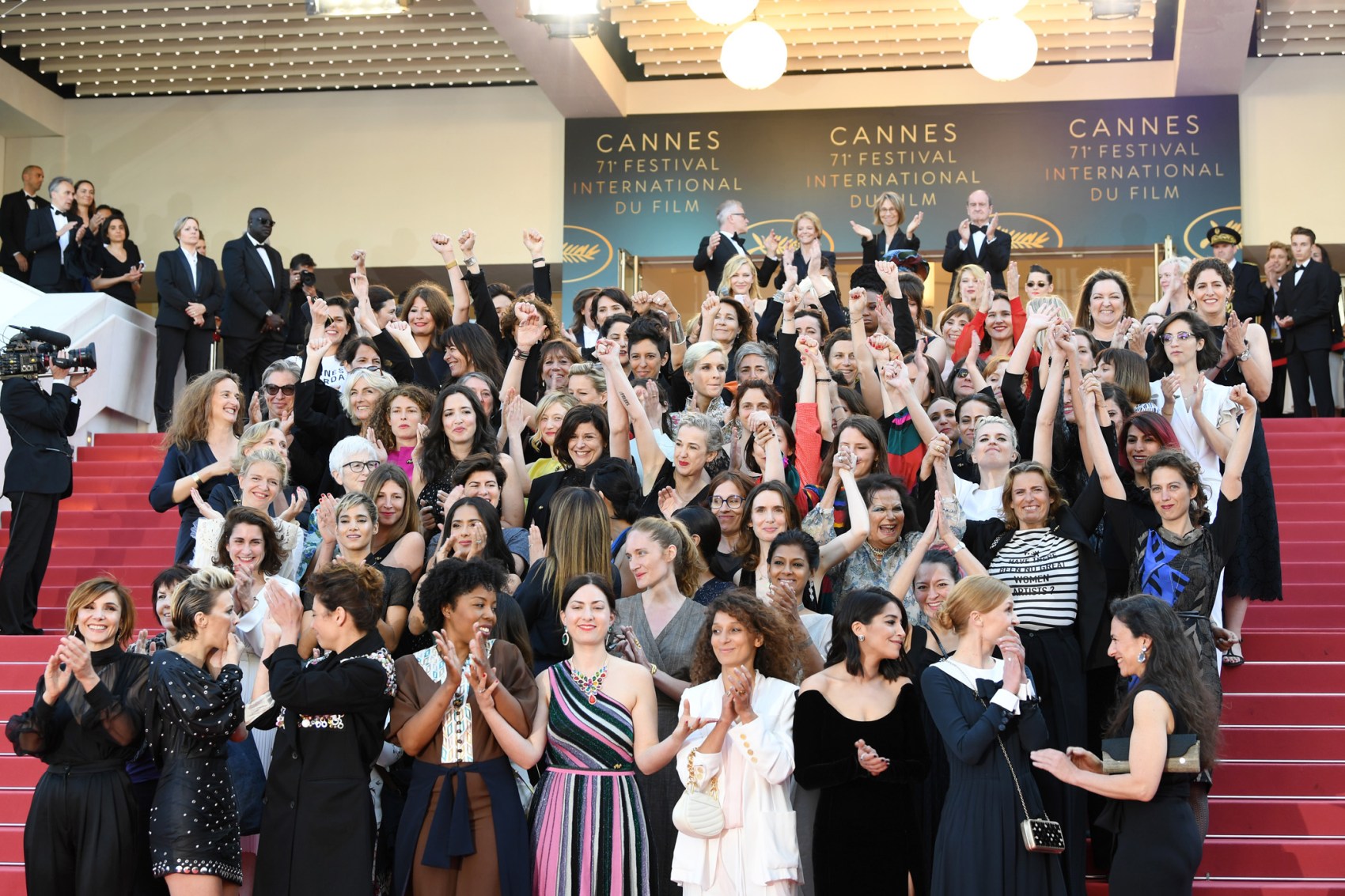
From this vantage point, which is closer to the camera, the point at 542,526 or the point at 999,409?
the point at 542,526

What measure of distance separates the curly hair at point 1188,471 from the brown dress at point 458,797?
8.40 ft

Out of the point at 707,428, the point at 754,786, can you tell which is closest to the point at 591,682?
the point at 754,786

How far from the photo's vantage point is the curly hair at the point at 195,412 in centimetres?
740

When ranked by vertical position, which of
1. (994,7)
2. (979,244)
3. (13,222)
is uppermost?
(994,7)

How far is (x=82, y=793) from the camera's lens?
16.3 feet

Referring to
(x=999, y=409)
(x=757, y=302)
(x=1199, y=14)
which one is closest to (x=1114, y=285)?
(x=999, y=409)

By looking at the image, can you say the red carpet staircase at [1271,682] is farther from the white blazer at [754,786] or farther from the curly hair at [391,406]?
the curly hair at [391,406]

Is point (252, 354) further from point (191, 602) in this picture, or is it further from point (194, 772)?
point (194, 772)

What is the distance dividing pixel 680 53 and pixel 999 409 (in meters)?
8.68

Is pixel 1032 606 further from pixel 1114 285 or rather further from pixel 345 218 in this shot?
pixel 345 218

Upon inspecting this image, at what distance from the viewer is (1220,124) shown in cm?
1480

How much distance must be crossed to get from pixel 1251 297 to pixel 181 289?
8.39 m

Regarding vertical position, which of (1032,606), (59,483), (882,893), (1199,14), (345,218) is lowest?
(882,893)

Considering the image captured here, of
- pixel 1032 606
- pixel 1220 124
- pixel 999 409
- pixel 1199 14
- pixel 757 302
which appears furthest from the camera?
pixel 1220 124
